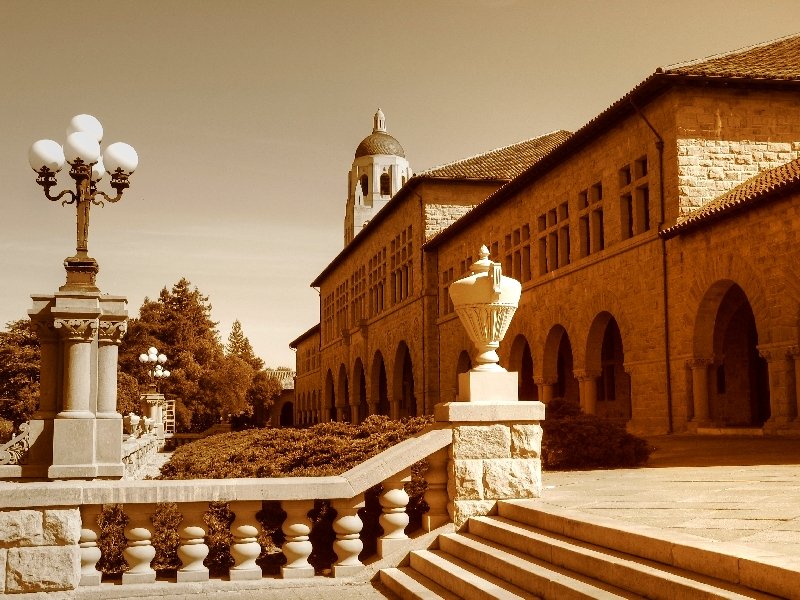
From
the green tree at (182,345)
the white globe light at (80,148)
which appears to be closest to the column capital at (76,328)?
the white globe light at (80,148)

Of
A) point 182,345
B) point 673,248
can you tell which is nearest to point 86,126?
point 673,248

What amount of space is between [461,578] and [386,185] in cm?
8856

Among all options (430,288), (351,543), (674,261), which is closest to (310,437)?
(351,543)

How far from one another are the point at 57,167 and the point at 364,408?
47937 millimetres

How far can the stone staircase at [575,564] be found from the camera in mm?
5180

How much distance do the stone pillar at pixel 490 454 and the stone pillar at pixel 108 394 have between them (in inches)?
225

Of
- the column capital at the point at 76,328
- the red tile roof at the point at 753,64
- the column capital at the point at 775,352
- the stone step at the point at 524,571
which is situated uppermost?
the red tile roof at the point at 753,64

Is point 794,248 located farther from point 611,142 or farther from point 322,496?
point 322,496

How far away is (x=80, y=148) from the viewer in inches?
534

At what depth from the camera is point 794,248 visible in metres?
18.3

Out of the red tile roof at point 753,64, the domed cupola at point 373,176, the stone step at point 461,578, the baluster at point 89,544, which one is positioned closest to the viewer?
the stone step at point 461,578

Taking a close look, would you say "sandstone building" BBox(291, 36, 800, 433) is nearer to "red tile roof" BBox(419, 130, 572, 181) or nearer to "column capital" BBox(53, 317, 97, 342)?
"red tile roof" BBox(419, 130, 572, 181)

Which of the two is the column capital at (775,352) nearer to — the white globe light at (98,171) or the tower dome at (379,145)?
the white globe light at (98,171)

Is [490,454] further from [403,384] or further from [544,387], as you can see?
[403,384]
